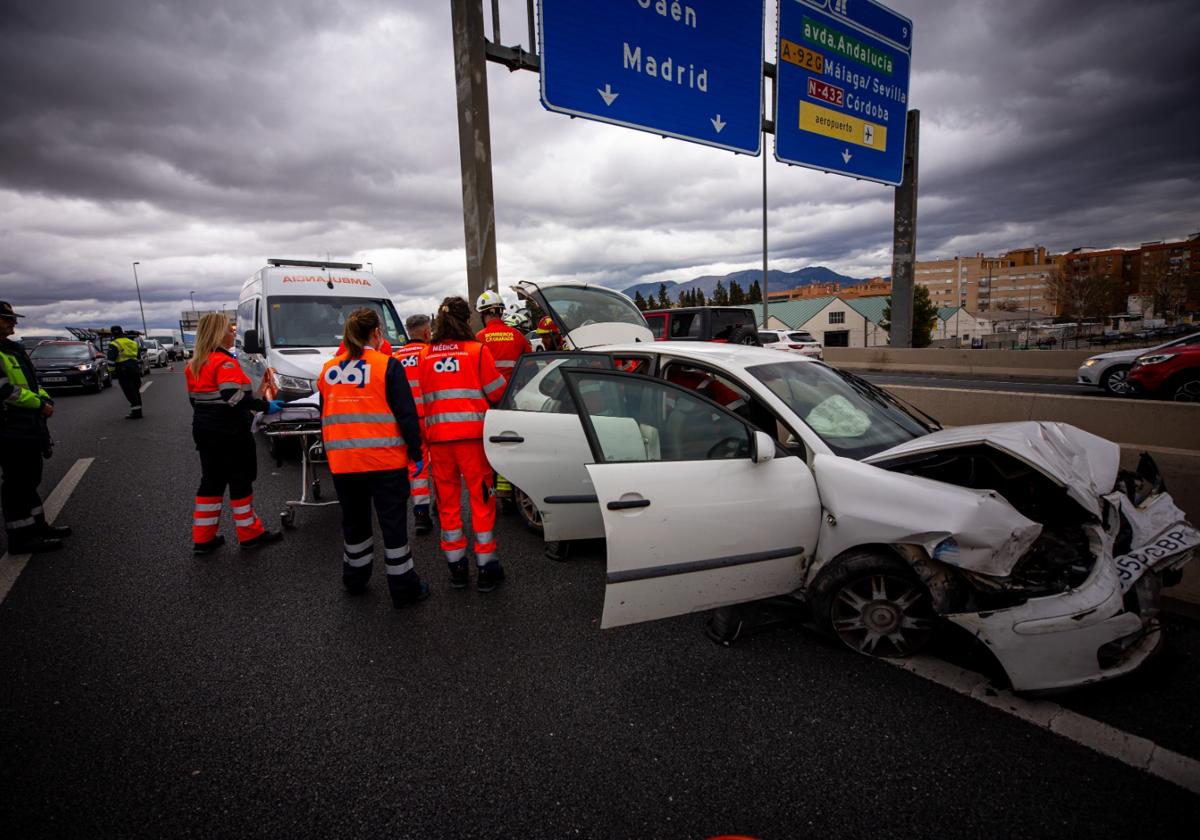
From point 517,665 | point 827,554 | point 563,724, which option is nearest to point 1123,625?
point 827,554

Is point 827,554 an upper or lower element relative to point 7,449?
lower

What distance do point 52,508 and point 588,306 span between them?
227 inches

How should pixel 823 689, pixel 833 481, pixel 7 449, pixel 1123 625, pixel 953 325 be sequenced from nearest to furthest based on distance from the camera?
pixel 1123 625, pixel 823 689, pixel 833 481, pixel 7 449, pixel 953 325

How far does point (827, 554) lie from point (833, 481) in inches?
14.4

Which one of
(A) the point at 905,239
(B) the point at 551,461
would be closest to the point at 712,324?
(A) the point at 905,239

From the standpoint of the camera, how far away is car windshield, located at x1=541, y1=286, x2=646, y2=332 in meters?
6.63

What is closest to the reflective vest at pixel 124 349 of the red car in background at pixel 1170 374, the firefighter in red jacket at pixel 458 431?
the firefighter in red jacket at pixel 458 431

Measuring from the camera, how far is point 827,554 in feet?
9.14

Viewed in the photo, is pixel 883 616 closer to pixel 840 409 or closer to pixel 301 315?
pixel 840 409

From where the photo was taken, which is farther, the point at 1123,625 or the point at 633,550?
the point at 633,550

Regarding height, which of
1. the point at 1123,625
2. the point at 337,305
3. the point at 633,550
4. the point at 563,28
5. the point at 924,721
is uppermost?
the point at 563,28

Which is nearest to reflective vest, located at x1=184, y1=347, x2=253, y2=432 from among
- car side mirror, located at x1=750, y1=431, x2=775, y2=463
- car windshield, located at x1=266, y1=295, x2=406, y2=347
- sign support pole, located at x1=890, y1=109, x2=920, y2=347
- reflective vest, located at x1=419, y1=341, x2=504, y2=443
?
reflective vest, located at x1=419, y1=341, x2=504, y2=443

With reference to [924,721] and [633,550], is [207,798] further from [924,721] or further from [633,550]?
[924,721]

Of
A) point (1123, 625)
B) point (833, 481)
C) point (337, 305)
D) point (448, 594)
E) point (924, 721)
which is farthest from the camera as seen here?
point (337, 305)
